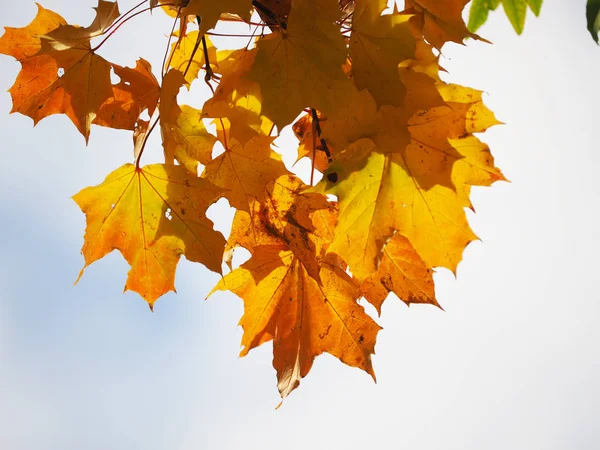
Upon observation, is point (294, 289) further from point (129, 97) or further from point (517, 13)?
point (517, 13)

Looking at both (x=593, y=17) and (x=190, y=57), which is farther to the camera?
(x=190, y=57)

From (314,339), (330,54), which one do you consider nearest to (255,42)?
(330,54)

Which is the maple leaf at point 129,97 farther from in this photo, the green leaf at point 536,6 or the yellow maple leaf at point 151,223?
the green leaf at point 536,6

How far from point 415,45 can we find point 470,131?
226 mm

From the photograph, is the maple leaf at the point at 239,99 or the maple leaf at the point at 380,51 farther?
the maple leaf at the point at 239,99

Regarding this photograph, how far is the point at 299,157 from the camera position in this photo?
1.42 metres

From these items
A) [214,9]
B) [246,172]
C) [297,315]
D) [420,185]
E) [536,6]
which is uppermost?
[536,6]

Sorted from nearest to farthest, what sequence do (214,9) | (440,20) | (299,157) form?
1. (214,9)
2. (440,20)
3. (299,157)

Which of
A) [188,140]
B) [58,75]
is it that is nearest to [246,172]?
[188,140]

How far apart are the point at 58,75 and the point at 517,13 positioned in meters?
1.07

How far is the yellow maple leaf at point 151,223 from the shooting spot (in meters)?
1.17

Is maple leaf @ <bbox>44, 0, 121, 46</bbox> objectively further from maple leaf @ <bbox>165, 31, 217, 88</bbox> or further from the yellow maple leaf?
the yellow maple leaf

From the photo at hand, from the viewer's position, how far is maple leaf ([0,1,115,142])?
1191mm

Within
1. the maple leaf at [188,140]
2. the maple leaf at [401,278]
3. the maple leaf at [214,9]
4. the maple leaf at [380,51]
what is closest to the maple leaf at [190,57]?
the maple leaf at [188,140]
